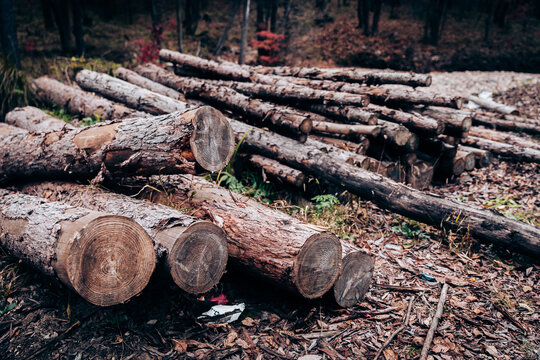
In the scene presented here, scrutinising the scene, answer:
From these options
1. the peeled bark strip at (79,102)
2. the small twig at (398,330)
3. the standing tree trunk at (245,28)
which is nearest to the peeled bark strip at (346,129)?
the small twig at (398,330)

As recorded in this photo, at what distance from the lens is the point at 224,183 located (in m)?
5.04

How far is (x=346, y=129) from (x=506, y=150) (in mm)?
3578

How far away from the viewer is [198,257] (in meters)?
2.79

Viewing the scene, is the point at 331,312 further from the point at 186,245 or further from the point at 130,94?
the point at 130,94

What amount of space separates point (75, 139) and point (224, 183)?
2.02 metres

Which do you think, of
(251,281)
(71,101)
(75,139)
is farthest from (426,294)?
(71,101)

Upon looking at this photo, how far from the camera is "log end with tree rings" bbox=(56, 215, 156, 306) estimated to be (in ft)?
7.47

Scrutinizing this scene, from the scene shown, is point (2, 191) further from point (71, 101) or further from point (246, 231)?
point (71, 101)

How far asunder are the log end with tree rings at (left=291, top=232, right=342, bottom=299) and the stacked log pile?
0.01m

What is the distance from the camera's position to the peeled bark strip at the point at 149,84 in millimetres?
6957

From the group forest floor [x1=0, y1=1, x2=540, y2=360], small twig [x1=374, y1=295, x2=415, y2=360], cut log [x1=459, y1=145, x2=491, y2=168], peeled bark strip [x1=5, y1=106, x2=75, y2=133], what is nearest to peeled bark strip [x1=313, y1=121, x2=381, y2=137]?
forest floor [x1=0, y1=1, x2=540, y2=360]

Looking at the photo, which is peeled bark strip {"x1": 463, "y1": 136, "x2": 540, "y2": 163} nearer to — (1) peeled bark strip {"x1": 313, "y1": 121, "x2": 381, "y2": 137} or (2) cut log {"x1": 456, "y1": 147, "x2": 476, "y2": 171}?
(2) cut log {"x1": 456, "y1": 147, "x2": 476, "y2": 171}

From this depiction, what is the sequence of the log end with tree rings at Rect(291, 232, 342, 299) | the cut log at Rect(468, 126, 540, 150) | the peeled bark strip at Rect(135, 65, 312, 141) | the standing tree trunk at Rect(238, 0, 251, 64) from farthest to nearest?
the standing tree trunk at Rect(238, 0, 251, 64)
the cut log at Rect(468, 126, 540, 150)
the peeled bark strip at Rect(135, 65, 312, 141)
the log end with tree rings at Rect(291, 232, 342, 299)

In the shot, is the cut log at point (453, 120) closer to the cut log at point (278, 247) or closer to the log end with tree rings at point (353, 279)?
the log end with tree rings at point (353, 279)
